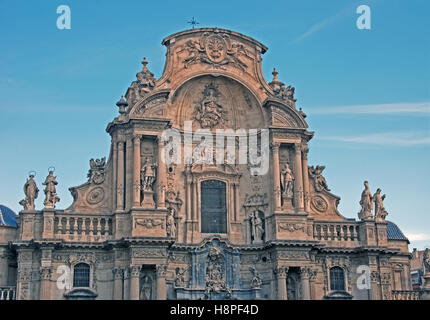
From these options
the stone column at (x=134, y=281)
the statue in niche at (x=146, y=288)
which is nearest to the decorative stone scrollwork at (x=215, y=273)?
the statue in niche at (x=146, y=288)

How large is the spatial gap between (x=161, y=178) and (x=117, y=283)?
4.56 metres

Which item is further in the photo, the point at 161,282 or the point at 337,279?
the point at 337,279

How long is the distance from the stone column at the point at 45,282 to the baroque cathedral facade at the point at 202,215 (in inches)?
1.6

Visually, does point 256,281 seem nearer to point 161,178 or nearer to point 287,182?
point 287,182

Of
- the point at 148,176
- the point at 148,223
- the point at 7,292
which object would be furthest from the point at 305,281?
the point at 7,292

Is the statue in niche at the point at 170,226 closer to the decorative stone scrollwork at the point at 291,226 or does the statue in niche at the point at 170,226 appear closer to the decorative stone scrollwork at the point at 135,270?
the decorative stone scrollwork at the point at 135,270

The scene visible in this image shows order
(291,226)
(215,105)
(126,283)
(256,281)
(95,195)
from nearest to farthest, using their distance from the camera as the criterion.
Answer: (126,283)
(256,281)
(95,195)
(291,226)
(215,105)

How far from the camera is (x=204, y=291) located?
31.7 meters

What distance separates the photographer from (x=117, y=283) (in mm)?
31094

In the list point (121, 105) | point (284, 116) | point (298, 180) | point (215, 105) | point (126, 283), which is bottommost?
point (126, 283)

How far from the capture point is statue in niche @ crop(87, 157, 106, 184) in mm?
32812

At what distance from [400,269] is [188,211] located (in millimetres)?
10514

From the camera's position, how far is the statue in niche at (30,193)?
103 feet

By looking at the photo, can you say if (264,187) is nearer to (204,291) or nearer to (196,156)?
(196,156)
